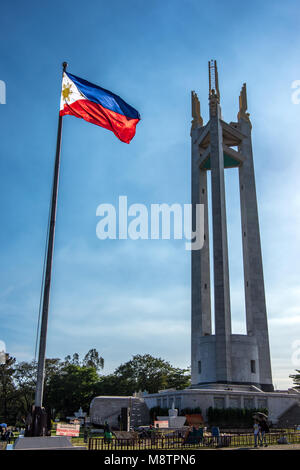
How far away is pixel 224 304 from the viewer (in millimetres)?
44156

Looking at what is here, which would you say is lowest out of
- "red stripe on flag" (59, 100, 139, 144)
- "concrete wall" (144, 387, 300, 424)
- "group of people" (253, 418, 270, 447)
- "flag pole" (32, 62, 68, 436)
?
"group of people" (253, 418, 270, 447)

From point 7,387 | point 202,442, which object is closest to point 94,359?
point 7,387

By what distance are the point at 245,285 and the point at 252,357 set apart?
9.18 m

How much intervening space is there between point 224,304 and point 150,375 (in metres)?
33.0

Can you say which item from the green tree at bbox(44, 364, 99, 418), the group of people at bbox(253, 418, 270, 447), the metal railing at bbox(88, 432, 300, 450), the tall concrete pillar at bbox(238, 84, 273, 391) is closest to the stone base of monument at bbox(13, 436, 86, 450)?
the metal railing at bbox(88, 432, 300, 450)

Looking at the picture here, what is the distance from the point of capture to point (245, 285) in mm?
49969

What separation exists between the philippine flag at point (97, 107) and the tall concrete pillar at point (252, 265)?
34572 mm

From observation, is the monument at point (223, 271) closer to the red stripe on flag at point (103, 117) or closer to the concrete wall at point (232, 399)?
the concrete wall at point (232, 399)

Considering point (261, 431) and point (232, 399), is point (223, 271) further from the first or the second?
point (261, 431)

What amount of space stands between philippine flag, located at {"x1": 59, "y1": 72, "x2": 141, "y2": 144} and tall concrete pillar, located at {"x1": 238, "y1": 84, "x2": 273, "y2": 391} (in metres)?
34.6

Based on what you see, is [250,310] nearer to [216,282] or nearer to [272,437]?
[216,282]

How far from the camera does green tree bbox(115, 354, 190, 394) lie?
229 feet

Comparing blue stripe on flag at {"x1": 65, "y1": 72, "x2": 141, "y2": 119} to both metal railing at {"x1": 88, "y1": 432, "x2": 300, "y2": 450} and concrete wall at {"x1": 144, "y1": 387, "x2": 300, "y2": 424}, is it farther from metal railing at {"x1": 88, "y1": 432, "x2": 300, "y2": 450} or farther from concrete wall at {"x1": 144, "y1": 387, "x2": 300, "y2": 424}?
concrete wall at {"x1": 144, "y1": 387, "x2": 300, "y2": 424}

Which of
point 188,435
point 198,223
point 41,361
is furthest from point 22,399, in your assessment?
point 41,361
